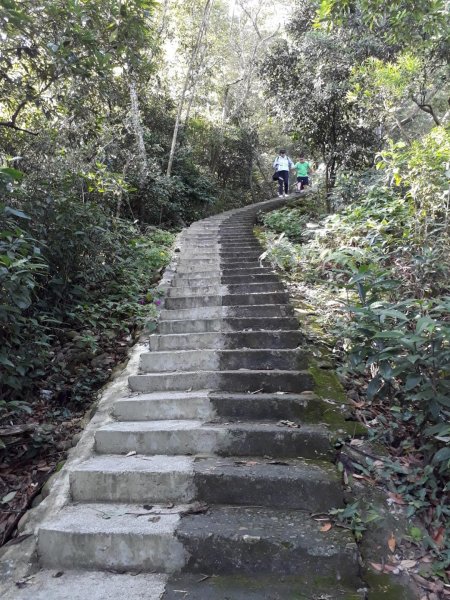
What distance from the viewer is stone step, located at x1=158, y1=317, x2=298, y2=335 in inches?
163

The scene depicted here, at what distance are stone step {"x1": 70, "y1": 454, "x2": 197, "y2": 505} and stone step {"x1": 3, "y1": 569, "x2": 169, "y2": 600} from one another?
43cm

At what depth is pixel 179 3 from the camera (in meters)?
12.8

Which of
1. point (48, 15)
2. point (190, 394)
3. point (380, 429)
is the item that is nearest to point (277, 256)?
point (190, 394)

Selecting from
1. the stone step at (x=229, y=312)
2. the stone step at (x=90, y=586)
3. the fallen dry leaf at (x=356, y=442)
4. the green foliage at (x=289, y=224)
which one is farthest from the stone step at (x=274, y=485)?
the green foliage at (x=289, y=224)

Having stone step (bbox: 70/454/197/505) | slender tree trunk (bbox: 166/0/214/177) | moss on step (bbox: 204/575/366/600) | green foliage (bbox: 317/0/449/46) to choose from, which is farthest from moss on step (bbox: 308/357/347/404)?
slender tree trunk (bbox: 166/0/214/177)

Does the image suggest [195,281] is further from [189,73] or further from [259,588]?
[189,73]

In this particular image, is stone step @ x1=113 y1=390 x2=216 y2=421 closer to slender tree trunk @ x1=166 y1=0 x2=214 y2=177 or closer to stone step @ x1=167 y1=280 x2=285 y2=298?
stone step @ x1=167 y1=280 x2=285 y2=298

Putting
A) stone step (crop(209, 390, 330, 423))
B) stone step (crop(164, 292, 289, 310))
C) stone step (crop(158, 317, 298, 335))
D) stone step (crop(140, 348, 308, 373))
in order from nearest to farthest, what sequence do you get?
1. stone step (crop(209, 390, 330, 423))
2. stone step (crop(140, 348, 308, 373))
3. stone step (crop(158, 317, 298, 335))
4. stone step (crop(164, 292, 289, 310))

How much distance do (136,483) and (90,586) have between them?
1.90 ft

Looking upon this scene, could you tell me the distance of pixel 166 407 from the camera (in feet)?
10.8

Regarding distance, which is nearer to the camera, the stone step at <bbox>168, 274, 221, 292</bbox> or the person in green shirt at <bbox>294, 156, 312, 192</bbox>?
the stone step at <bbox>168, 274, 221, 292</bbox>

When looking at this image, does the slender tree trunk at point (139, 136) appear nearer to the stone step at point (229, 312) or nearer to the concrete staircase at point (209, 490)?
the stone step at point (229, 312)

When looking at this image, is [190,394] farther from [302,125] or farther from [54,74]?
[302,125]

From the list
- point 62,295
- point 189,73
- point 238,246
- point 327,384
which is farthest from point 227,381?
point 189,73
